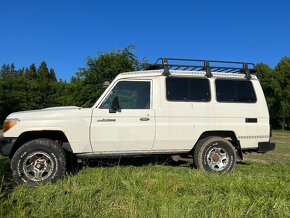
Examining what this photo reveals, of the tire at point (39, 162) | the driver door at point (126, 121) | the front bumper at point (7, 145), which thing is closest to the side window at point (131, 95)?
the driver door at point (126, 121)

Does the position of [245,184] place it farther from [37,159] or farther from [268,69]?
[268,69]

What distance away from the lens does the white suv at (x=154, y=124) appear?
7.38 metres

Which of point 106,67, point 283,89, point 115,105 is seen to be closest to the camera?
point 115,105

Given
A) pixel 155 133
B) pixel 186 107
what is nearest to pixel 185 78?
pixel 186 107

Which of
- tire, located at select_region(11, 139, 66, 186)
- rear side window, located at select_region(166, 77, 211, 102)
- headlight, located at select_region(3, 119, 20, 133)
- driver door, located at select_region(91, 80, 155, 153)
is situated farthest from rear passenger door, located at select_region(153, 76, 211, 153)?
headlight, located at select_region(3, 119, 20, 133)

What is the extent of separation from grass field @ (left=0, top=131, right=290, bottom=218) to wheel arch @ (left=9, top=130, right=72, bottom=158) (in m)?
0.68

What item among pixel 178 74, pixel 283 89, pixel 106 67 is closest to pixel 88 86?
pixel 106 67

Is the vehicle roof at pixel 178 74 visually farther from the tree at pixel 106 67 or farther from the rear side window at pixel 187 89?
the tree at pixel 106 67

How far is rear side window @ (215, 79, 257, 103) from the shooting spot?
8.87 metres

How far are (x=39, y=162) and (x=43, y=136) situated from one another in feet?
2.20

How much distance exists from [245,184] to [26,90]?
3908 centimetres

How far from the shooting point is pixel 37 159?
7.35 metres

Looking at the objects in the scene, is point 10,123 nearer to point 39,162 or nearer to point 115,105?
point 39,162

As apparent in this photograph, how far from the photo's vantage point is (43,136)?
25.8 ft
